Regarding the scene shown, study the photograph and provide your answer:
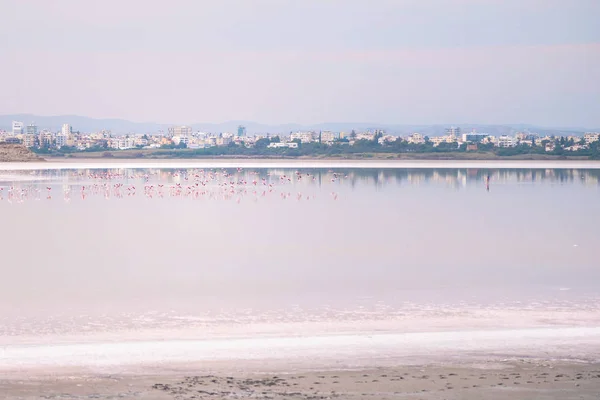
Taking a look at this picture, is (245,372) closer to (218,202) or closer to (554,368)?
(554,368)

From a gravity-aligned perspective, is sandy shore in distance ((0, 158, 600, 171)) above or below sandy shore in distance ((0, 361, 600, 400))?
below

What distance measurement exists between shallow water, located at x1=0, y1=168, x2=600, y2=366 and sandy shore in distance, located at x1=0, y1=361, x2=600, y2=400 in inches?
41.9

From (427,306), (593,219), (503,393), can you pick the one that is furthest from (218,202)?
(503,393)

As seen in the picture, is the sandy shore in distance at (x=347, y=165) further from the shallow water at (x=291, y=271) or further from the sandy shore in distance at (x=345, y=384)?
the sandy shore in distance at (x=345, y=384)

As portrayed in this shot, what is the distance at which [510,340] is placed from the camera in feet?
38.1

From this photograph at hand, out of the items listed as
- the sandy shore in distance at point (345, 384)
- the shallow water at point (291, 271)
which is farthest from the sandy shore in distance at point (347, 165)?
the sandy shore in distance at point (345, 384)

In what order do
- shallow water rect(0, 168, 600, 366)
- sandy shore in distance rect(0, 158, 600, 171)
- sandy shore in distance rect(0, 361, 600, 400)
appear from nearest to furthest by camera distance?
sandy shore in distance rect(0, 361, 600, 400), shallow water rect(0, 168, 600, 366), sandy shore in distance rect(0, 158, 600, 171)

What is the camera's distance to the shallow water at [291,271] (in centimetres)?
1282

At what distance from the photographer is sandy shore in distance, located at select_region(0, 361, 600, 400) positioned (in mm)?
8977

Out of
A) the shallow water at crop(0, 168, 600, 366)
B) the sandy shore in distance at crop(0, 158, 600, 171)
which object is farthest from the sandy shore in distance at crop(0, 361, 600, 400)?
the sandy shore in distance at crop(0, 158, 600, 171)

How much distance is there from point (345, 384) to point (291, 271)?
8944mm

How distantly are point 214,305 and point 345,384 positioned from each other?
531cm

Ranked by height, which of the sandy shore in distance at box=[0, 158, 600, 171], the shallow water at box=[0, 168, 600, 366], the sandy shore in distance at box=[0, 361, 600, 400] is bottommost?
the sandy shore in distance at box=[0, 158, 600, 171]

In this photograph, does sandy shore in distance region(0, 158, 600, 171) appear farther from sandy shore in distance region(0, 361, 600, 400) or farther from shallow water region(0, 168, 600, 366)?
sandy shore in distance region(0, 361, 600, 400)
